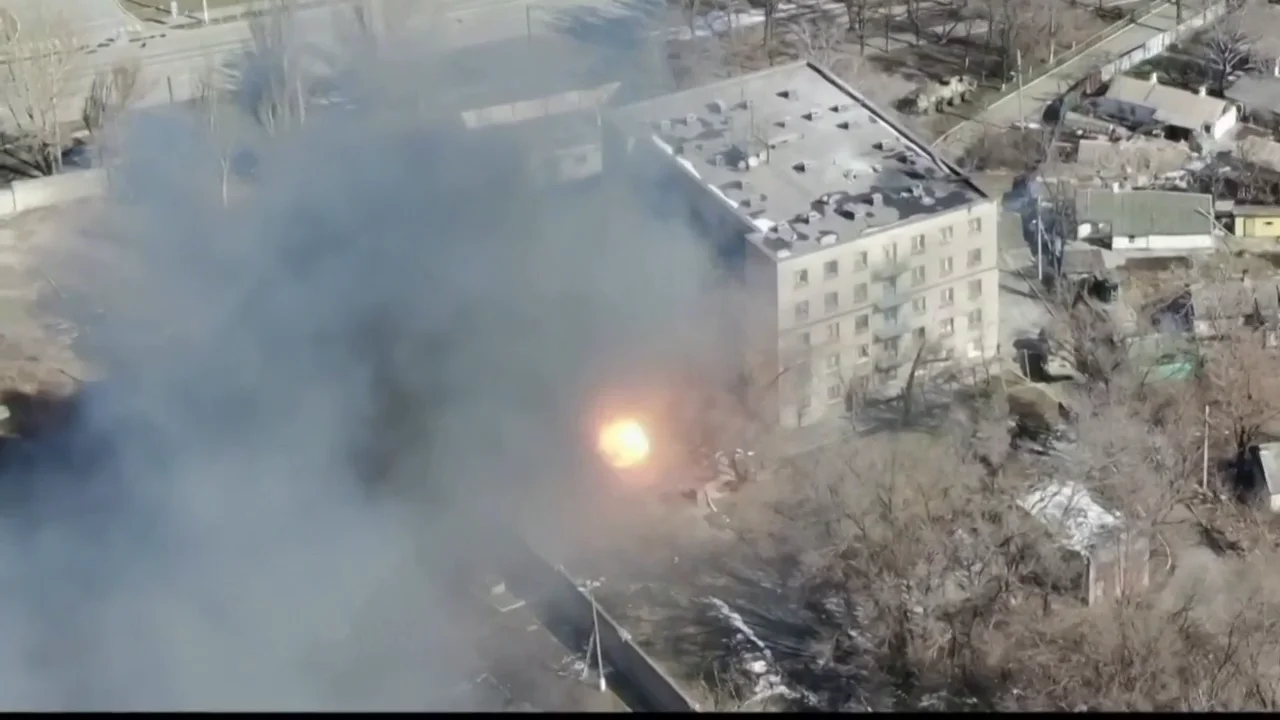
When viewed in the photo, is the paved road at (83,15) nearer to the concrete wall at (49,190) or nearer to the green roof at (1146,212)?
the concrete wall at (49,190)

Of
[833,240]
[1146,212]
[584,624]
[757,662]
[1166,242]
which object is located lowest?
[757,662]

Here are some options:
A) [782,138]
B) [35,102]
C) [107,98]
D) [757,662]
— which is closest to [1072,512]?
[757,662]

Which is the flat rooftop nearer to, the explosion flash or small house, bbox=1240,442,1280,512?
the explosion flash

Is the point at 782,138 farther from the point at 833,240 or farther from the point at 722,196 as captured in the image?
the point at 833,240

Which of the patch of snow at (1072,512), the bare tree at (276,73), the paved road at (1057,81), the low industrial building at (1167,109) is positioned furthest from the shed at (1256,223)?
the bare tree at (276,73)

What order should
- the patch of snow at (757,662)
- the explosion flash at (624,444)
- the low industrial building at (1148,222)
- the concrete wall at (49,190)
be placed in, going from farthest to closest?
the concrete wall at (49,190) < the low industrial building at (1148,222) < the explosion flash at (624,444) < the patch of snow at (757,662)

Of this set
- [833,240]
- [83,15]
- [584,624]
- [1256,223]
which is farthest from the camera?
[83,15]
